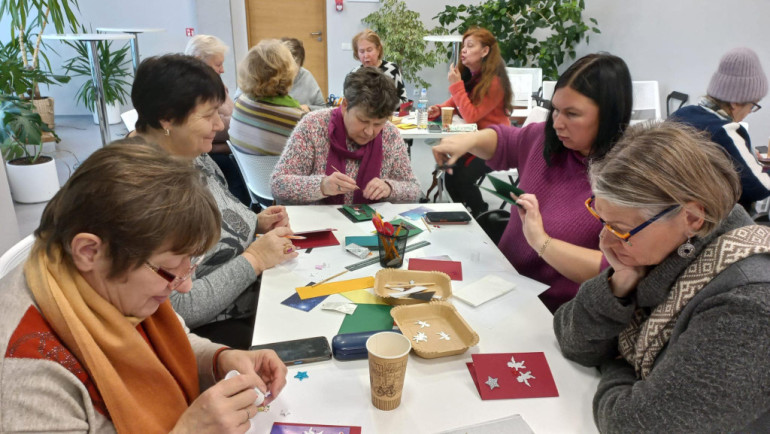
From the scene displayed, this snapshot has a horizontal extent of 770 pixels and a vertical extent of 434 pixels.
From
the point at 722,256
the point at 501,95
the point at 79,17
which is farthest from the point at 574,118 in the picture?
the point at 79,17

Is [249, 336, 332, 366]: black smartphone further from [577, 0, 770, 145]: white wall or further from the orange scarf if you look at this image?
[577, 0, 770, 145]: white wall

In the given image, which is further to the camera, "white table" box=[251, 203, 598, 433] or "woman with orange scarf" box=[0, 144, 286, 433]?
"white table" box=[251, 203, 598, 433]

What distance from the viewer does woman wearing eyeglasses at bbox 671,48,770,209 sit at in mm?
2166

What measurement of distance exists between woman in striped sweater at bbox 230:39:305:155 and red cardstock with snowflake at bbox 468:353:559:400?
7.08ft

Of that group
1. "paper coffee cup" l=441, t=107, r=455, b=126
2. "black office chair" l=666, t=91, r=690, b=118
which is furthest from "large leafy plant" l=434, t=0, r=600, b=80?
"paper coffee cup" l=441, t=107, r=455, b=126

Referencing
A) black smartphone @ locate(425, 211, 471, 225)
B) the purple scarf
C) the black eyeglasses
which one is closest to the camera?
the black eyeglasses

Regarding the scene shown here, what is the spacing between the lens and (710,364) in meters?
0.86

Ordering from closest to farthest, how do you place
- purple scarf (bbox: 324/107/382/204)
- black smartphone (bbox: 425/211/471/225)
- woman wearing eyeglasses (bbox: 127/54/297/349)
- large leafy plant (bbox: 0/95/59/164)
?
woman wearing eyeglasses (bbox: 127/54/297/349) → black smartphone (bbox: 425/211/471/225) → purple scarf (bbox: 324/107/382/204) → large leafy plant (bbox: 0/95/59/164)

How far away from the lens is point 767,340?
32.9 inches

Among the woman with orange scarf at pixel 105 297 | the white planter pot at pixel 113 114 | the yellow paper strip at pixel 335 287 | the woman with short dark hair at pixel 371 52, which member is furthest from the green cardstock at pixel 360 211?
the white planter pot at pixel 113 114

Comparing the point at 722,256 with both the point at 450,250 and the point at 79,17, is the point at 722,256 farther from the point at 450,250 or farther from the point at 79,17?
the point at 79,17

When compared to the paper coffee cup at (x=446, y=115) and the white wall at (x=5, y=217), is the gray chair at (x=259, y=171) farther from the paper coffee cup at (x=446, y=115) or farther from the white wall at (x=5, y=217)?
the paper coffee cup at (x=446, y=115)

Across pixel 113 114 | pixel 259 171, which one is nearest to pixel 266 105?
pixel 259 171

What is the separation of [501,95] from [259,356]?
3401mm
